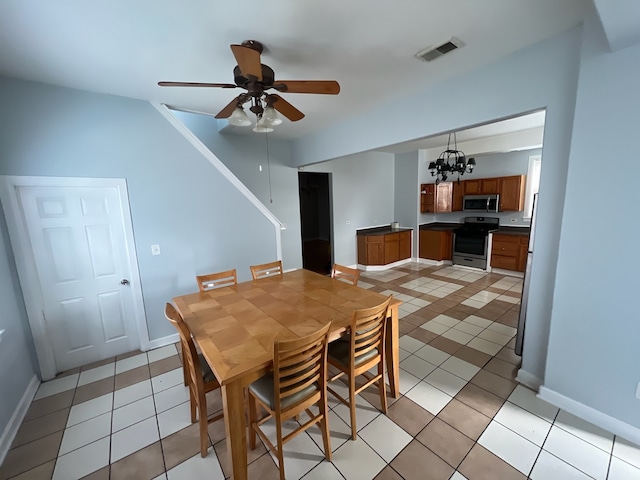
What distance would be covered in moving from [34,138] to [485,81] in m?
3.98

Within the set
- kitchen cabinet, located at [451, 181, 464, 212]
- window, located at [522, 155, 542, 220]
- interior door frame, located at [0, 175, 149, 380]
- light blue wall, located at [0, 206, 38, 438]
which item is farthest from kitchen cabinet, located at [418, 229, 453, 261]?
light blue wall, located at [0, 206, 38, 438]

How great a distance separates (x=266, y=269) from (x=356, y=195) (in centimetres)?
348

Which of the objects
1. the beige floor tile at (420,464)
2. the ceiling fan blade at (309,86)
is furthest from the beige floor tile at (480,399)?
the ceiling fan blade at (309,86)

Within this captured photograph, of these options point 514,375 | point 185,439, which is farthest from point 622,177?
point 185,439

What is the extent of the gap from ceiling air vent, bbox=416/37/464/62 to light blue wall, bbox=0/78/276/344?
2441 millimetres

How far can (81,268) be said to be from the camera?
255 cm

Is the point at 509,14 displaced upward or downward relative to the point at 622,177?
upward

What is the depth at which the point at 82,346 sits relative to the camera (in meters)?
2.62

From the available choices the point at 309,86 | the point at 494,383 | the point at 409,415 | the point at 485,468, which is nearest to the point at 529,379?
the point at 494,383

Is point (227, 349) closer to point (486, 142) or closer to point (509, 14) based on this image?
point (509, 14)

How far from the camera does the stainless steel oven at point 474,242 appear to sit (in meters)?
5.34

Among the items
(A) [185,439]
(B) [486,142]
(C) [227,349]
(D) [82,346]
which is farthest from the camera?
(B) [486,142]

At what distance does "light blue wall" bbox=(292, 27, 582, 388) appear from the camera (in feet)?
5.98

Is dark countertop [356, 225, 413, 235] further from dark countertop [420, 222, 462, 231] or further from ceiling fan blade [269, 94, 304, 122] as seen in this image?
ceiling fan blade [269, 94, 304, 122]
